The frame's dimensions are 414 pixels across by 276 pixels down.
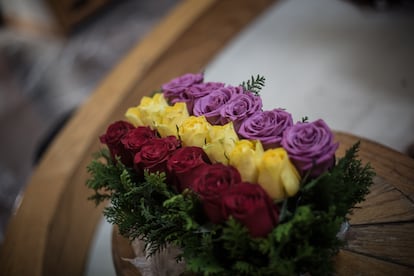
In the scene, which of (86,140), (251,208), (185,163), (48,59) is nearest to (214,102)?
(185,163)

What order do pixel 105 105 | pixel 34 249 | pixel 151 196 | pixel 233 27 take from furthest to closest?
pixel 233 27 < pixel 105 105 < pixel 34 249 < pixel 151 196

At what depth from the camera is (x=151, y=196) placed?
2.77ft

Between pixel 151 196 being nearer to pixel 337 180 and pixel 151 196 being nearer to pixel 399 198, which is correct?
pixel 337 180

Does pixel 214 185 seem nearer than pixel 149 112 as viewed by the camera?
Yes

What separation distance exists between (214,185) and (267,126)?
161 mm

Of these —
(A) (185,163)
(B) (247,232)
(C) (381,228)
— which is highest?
(A) (185,163)

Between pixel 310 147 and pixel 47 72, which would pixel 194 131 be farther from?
pixel 47 72

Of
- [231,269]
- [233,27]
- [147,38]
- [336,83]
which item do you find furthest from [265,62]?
[231,269]

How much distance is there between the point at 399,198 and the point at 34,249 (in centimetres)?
104

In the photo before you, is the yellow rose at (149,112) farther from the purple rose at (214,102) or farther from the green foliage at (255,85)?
the green foliage at (255,85)

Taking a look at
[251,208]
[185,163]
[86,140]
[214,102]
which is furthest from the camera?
[86,140]

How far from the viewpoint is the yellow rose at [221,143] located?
0.78 metres

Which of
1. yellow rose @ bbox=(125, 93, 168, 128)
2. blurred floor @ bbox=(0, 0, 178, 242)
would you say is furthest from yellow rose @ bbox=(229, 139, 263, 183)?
blurred floor @ bbox=(0, 0, 178, 242)

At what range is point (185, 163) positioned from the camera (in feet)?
2.50
